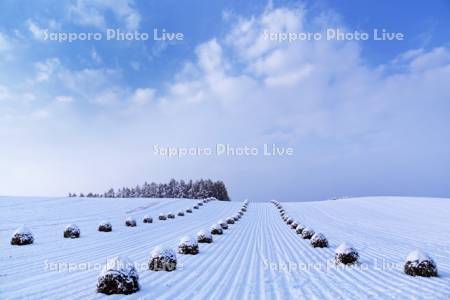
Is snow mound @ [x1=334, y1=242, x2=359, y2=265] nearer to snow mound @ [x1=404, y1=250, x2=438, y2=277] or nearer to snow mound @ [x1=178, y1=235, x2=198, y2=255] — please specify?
snow mound @ [x1=404, y1=250, x2=438, y2=277]

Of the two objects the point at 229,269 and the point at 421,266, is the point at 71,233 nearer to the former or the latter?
the point at 229,269

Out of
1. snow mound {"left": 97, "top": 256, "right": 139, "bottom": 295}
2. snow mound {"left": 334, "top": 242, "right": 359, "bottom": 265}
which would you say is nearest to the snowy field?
snow mound {"left": 97, "top": 256, "right": 139, "bottom": 295}

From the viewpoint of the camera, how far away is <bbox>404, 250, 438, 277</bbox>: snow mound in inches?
475

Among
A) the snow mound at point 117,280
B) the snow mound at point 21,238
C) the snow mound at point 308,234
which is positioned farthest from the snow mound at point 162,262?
the snow mound at point 308,234

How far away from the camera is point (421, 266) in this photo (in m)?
12.1

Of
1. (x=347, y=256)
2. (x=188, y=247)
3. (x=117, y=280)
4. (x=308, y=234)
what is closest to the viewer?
(x=117, y=280)

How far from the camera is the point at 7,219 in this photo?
2820 centimetres

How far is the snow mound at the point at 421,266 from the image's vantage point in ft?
39.6

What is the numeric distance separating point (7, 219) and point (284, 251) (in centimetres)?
2039

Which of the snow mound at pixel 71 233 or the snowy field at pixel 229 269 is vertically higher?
the snow mound at pixel 71 233

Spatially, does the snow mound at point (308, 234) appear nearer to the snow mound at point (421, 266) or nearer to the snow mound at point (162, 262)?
the snow mound at point (421, 266)

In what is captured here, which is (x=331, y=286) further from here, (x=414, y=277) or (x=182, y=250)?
(x=182, y=250)

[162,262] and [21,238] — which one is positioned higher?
[21,238]

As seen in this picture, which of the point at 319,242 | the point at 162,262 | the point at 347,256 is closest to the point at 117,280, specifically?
the point at 162,262
